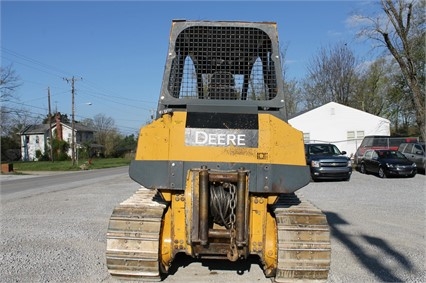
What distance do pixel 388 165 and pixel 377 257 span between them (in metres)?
15.2

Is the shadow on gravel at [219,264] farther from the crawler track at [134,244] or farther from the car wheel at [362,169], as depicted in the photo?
the car wheel at [362,169]

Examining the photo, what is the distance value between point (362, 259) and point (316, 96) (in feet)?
165

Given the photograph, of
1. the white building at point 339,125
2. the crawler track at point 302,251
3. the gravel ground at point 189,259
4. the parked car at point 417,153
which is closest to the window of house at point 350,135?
the white building at point 339,125

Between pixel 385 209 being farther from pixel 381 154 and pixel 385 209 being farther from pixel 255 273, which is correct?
pixel 381 154

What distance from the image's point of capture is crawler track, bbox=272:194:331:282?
4.49 meters

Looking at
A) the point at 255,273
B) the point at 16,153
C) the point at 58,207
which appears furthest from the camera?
the point at 16,153

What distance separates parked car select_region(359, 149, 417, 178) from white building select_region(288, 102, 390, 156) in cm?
1489

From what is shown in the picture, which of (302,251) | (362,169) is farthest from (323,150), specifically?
(302,251)

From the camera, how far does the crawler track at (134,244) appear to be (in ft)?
15.1

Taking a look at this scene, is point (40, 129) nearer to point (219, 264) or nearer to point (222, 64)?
point (219, 264)

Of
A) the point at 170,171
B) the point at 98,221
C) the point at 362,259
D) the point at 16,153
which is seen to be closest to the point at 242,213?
the point at 170,171

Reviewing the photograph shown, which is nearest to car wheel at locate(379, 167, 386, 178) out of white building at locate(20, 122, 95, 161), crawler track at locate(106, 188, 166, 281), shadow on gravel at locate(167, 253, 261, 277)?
shadow on gravel at locate(167, 253, 261, 277)

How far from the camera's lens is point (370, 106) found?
181 feet

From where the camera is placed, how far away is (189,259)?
630cm
